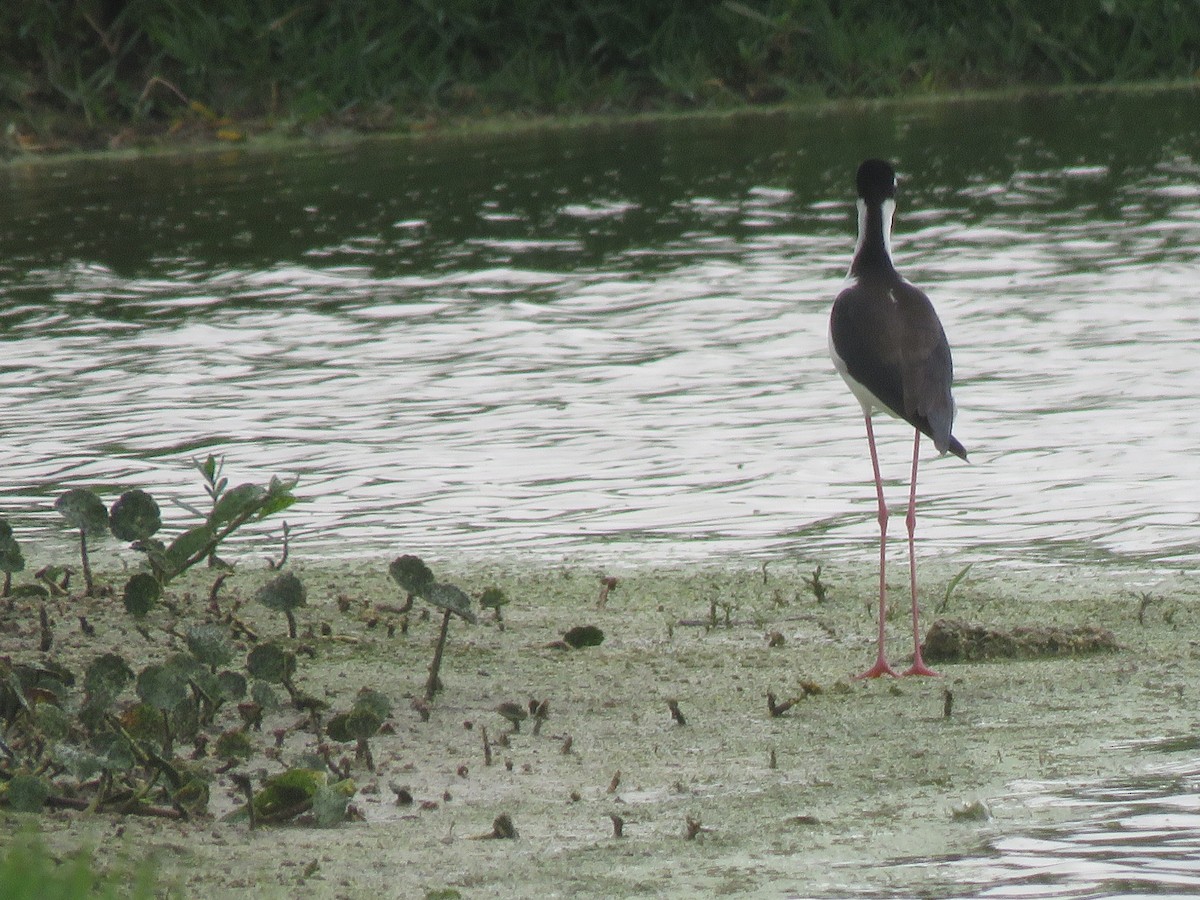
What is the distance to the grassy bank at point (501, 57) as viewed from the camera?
52.9 feet

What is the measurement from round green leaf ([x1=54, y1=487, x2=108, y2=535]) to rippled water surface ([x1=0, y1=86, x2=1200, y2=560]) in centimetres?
113

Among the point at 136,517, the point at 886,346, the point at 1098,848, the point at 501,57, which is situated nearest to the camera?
the point at 1098,848

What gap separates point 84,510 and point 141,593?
31 centimetres


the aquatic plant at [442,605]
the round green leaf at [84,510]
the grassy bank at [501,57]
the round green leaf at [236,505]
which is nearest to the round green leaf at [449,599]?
the aquatic plant at [442,605]

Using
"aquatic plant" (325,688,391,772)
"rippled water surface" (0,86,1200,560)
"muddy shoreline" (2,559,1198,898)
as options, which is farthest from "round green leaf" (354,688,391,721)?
"rippled water surface" (0,86,1200,560)

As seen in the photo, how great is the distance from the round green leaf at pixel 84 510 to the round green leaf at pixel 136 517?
105 millimetres

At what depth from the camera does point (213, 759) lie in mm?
3816

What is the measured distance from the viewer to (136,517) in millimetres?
4418

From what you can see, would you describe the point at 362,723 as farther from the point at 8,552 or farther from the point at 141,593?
the point at 8,552

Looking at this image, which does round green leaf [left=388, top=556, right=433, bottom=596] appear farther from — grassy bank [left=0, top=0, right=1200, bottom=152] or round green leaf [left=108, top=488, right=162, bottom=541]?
grassy bank [left=0, top=0, right=1200, bottom=152]

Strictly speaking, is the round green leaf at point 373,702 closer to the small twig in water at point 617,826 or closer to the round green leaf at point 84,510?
the small twig in water at point 617,826

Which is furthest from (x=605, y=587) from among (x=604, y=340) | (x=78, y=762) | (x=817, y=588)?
(x=604, y=340)

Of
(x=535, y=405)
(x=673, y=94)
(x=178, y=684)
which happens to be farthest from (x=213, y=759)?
(x=673, y=94)

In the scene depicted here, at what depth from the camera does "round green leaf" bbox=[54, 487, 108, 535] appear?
14.8 feet
